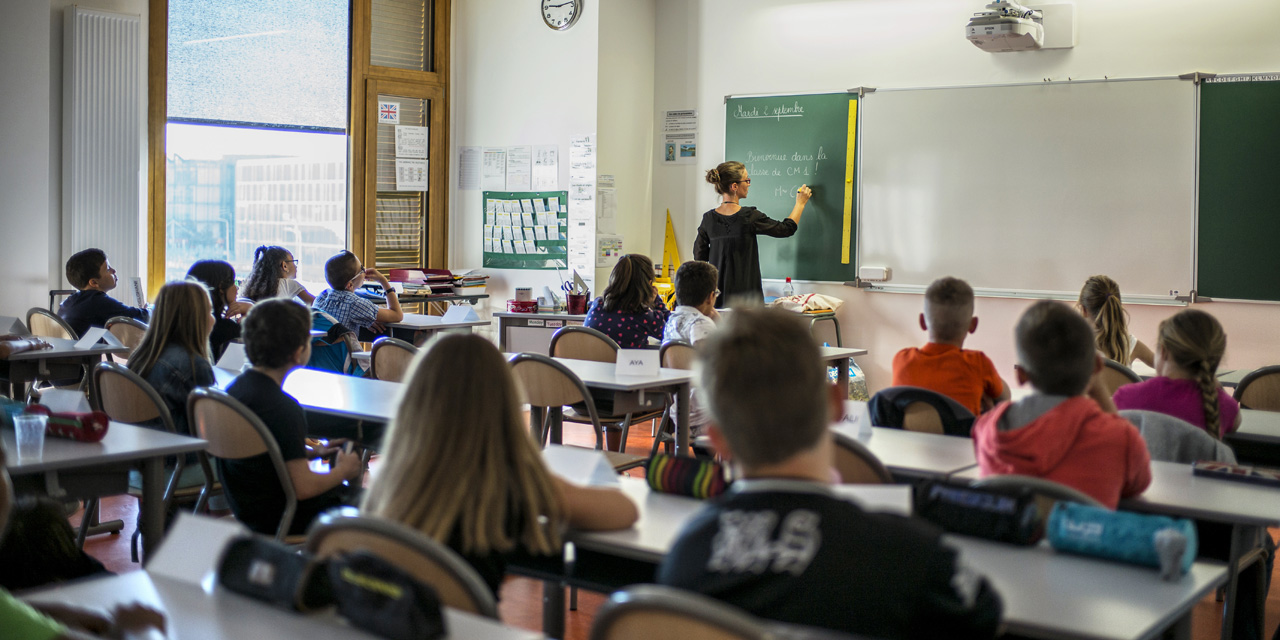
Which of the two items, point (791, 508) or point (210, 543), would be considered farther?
point (210, 543)

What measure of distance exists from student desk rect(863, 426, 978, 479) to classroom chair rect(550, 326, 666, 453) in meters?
1.60

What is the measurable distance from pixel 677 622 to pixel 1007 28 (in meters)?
5.49

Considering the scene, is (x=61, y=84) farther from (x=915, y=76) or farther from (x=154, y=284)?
(x=915, y=76)

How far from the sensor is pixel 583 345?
502cm

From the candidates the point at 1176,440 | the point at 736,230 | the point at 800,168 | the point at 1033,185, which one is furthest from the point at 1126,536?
the point at 800,168

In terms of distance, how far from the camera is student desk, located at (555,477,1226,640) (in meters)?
1.54

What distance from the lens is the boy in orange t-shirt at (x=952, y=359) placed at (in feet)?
11.0

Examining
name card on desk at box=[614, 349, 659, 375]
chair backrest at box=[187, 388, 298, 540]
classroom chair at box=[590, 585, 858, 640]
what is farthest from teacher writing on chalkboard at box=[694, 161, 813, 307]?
classroom chair at box=[590, 585, 858, 640]

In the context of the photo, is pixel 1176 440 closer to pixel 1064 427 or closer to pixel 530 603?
pixel 1064 427

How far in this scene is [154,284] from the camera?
6.98m

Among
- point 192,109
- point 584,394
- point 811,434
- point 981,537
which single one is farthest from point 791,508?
point 192,109

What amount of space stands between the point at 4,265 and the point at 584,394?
4058mm

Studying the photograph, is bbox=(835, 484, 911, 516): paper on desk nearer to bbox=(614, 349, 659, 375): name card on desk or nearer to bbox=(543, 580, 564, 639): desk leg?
bbox=(543, 580, 564, 639): desk leg

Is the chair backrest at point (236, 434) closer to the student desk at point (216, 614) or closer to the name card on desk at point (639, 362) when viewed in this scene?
the student desk at point (216, 614)
